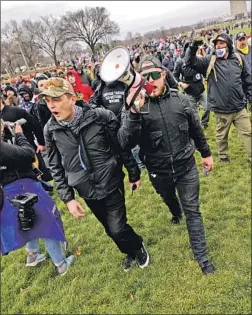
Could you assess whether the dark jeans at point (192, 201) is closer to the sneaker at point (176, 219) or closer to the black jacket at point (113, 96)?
the sneaker at point (176, 219)

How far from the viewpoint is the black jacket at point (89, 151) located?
2979 mm

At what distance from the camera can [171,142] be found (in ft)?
10.3

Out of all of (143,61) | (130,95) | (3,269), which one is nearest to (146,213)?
(3,269)

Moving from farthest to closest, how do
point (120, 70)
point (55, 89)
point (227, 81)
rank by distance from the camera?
point (227, 81) → point (55, 89) → point (120, 70)

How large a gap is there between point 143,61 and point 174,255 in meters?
2.15

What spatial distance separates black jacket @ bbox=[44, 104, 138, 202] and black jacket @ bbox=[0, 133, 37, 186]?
234 mm

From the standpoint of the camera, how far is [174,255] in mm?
3799

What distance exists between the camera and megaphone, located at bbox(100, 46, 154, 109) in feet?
7.39

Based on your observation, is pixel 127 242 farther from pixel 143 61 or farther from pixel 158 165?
pixel 143 61

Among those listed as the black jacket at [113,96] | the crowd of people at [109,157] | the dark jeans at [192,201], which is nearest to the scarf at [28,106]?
the black jacket at [113,96]

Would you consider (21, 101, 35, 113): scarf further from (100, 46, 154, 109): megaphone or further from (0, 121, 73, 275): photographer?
(100, 46, 154, 109): megaphone

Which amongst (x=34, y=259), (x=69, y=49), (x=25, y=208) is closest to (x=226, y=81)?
(x=25, y=208)

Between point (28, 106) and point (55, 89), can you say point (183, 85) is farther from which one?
point (55, 89)

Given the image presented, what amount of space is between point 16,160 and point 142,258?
1721 millimetres
